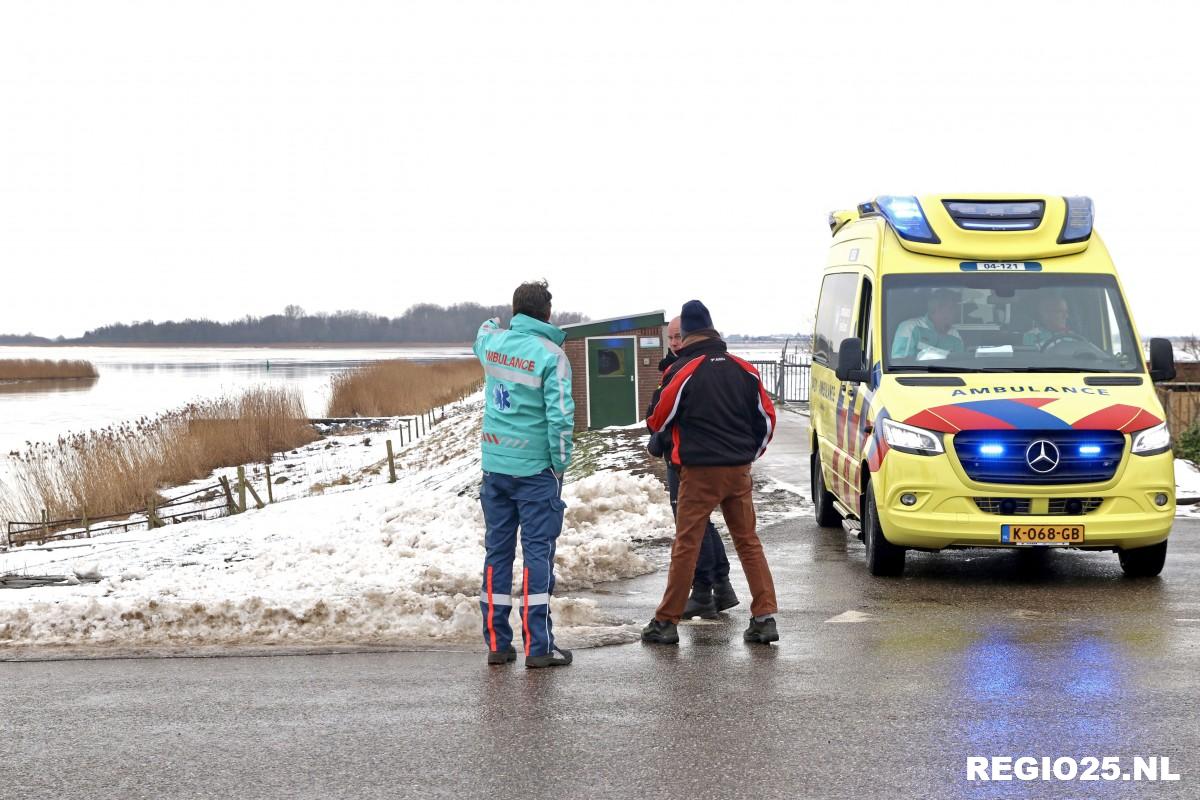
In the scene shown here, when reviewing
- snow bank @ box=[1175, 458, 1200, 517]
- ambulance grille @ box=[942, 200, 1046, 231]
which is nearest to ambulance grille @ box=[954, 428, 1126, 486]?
ambulance grille @ box=[942, 200, 1046, 231]

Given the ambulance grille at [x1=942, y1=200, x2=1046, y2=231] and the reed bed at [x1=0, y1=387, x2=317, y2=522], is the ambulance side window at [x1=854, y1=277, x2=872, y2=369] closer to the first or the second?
the ambulance grille at [x1=942, y1=200, x2=1046, y2=231]

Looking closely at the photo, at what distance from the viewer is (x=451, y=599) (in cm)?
772

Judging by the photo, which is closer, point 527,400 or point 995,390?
point 527,400

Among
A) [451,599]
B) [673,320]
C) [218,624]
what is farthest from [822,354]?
[218,624]

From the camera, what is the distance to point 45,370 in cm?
9362

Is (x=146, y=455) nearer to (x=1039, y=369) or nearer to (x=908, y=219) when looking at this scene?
(x=908, y=219)

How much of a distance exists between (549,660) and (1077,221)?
587 cm

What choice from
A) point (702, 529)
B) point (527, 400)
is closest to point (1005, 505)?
point (702, 529)

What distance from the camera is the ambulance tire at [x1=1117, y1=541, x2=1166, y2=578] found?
9.16 metres

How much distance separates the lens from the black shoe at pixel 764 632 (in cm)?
708

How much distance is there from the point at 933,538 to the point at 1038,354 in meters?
1.72

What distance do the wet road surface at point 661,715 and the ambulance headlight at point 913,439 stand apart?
→ 1.23 m

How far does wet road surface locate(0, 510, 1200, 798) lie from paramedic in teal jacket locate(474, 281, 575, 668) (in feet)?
0.84

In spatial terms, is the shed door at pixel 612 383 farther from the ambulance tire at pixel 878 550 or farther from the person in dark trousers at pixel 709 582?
the person in dark trousers at pixel 709 582
